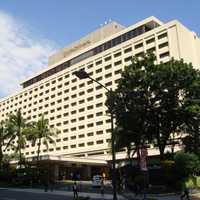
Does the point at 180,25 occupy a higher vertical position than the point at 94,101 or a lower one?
higher

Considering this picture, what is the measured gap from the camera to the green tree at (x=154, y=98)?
126 ft

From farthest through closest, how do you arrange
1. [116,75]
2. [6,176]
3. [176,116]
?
[116,75], [6,176], [176,116]

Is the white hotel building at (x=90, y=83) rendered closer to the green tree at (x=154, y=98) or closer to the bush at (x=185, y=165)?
the green tree at (x=154, y=98)

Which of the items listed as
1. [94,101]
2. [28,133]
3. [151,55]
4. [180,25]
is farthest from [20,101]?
[151,55]

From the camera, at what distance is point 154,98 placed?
38.7m

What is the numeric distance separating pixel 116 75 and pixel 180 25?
17.7 metres

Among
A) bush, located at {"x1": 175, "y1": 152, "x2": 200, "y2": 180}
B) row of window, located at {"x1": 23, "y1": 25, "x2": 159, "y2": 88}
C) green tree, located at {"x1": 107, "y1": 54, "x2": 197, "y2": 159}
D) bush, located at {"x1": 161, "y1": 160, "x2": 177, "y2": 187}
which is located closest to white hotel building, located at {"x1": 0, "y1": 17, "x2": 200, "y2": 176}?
row of window, located at {"x1": 23, "y1": 25, "x2": 159, "y2": 88}

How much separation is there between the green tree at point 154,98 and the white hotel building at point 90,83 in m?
23.0

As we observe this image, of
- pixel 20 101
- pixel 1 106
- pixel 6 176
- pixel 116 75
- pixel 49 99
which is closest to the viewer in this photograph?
pixel 6 176

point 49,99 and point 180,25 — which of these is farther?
point 49,99

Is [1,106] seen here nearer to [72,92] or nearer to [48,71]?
[48,71]

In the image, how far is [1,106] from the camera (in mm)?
121562

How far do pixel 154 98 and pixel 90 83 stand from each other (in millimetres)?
48266

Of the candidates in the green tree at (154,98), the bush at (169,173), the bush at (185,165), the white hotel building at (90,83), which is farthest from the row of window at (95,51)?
the bush at (169,173)
